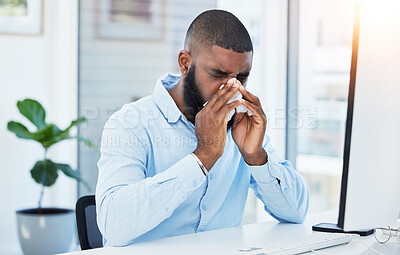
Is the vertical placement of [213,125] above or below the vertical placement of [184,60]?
below

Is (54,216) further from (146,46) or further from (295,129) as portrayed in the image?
(295,129)

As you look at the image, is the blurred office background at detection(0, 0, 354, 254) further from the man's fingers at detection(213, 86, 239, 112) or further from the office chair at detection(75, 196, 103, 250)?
the man's fingers at detection(213, 86, 239, 112)

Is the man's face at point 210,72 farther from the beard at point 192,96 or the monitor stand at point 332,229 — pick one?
the monitor stand at point 332,229

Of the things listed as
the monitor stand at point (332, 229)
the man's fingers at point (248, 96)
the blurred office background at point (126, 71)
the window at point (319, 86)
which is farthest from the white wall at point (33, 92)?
the monitor stand at point (332, 229)

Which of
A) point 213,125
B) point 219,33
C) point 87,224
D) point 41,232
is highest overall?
point 219,33

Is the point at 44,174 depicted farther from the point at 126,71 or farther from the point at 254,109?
the point at 254,109

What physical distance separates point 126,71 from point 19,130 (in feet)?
2.72

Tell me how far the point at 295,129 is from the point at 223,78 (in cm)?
210

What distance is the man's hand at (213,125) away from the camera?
147 centimetres

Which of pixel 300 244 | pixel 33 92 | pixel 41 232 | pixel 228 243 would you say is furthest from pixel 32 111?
pixel 300 244

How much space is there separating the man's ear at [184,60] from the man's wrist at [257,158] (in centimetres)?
34

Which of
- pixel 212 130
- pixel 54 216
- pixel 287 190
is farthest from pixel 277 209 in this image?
pixel 54 216

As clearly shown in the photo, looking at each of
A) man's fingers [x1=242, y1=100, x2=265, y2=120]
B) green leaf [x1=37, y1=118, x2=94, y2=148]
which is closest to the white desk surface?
man's fingers [x1=242, y1=100, x2=265, y2=120]

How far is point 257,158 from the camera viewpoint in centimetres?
159
